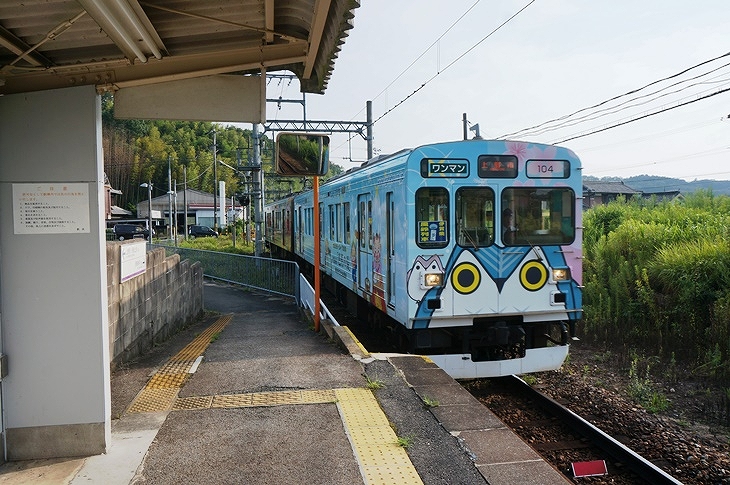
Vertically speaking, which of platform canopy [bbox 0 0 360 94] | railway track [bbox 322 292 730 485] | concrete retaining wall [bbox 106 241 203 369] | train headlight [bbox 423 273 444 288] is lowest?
railway track [bbox 322 292 730 485]

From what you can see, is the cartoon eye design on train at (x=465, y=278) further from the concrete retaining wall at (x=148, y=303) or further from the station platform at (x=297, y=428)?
the concrete retaining wall at (x=148, y=303)

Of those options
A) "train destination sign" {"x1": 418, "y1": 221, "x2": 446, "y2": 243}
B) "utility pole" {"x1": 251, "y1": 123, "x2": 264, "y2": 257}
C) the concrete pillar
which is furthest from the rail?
"utility pole" {"x1": 251, "y1": 123, "x2": 264, "y2": 257}

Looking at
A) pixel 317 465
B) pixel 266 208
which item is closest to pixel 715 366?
pixel 317 465

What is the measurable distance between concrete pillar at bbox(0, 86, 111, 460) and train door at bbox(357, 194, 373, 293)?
5275 millimetres

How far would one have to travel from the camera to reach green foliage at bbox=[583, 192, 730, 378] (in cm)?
880

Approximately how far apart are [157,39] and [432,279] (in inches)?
163

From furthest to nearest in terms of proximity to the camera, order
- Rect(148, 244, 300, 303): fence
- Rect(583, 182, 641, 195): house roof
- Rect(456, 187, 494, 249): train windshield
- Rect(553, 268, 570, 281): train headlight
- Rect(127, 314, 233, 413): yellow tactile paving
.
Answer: Rect(583, 182, 641, 195): house roof → Rect(148, 244, 300, 303): fence → Rect(553, 268, 570, 281): train headlight → Rect(456, 187, 494, 249): train windshield → Rect(127, 314, 233, 413): yellow tactile paving

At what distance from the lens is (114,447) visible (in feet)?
14.0

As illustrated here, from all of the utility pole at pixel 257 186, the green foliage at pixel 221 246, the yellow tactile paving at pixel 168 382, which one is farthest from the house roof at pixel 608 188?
the yellow tactile paving at pixel 168 382

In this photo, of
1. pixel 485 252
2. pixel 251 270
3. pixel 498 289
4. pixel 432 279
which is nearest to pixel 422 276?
pixel 432 279

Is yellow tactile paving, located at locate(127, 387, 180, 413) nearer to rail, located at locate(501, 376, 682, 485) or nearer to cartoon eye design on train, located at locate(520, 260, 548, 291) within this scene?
rail, located at locate(501, 376, 682, 485)

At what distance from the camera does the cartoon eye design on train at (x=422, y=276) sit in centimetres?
703

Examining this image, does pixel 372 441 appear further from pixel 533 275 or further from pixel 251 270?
pixel 251 270

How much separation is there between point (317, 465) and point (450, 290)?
3523mm
